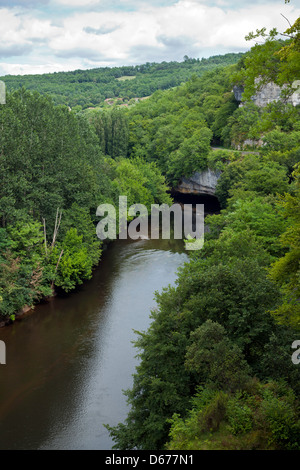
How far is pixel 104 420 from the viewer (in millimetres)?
20250

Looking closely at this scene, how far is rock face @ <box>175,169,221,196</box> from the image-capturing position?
61.2 m

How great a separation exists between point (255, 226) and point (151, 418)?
16.6 metres

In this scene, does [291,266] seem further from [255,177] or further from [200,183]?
[200,183]

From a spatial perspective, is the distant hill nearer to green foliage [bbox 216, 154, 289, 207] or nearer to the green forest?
the green forest

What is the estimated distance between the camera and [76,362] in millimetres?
25234

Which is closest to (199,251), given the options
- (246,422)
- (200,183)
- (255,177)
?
(246,422)

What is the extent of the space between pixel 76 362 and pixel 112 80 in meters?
145

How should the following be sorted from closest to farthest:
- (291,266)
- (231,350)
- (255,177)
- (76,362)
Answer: (291,266)
(231,350)
(76,362)
(255,177)

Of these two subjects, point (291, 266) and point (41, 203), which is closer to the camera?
point (291, 266)

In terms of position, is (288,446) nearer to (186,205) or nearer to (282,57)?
(282,57)

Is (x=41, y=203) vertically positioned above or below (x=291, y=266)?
above

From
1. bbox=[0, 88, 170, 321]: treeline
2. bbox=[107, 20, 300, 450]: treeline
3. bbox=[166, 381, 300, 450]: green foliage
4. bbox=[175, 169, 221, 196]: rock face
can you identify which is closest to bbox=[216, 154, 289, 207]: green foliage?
bbox=[175, 169, 221, 196]: rock face

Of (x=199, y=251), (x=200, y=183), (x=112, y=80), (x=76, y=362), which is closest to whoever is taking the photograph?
(x=199, y=251)

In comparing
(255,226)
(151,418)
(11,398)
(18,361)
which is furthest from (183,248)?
(151,418)
